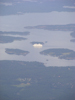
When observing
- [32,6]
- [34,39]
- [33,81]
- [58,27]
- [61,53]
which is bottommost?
[33,81]

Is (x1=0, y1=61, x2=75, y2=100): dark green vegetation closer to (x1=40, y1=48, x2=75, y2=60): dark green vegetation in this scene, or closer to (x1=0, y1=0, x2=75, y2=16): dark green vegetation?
(x1=40, y1=48, x2=75, y2=60): dark green vegetation

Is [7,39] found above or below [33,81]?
above

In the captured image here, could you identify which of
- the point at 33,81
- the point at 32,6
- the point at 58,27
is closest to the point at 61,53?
the point at 58,27

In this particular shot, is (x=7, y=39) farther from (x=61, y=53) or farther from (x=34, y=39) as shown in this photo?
(x=61, y=53)

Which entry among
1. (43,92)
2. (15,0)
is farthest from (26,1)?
(43,92)

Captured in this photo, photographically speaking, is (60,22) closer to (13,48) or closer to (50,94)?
(13,48)

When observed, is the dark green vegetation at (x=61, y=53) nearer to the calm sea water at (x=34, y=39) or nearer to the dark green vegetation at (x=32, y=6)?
the calm sea water at (x=34, y=39)
